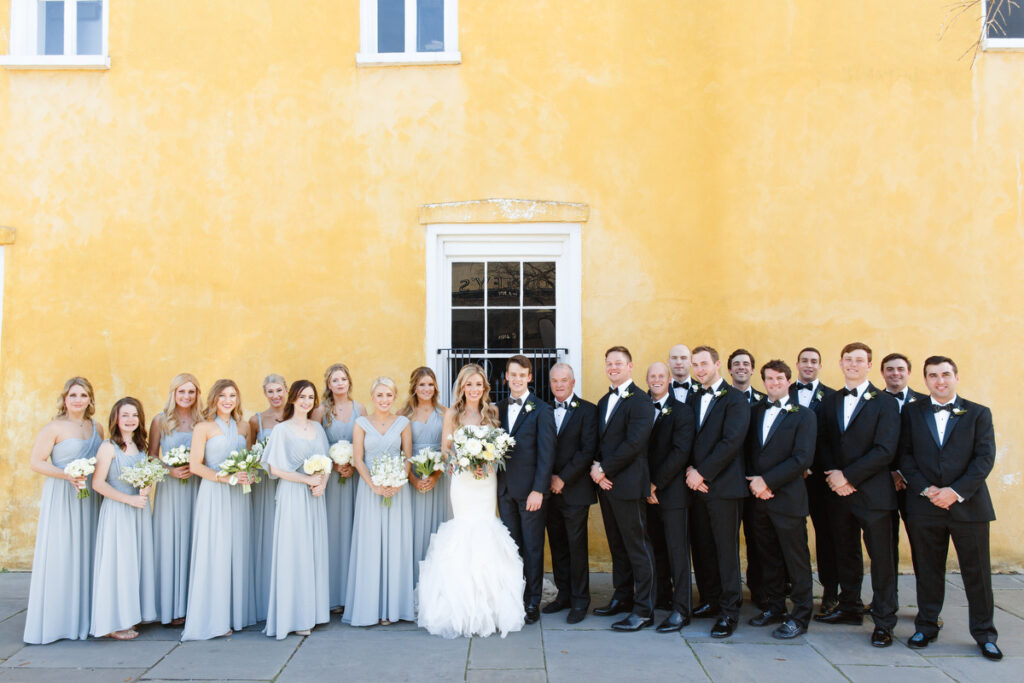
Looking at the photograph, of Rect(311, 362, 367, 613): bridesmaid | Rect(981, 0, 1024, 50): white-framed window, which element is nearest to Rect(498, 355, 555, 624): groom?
Rect(311, 362, 367, 613): bridesmaid

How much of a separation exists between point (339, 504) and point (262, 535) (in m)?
0.64

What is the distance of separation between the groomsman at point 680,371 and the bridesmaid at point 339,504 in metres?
2.69

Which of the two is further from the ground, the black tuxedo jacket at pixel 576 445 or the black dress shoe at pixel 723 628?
the black tuxedo jacket at pixel 576 445

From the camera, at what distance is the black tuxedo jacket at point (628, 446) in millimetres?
5961

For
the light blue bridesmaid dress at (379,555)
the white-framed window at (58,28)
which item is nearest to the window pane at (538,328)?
the light blue bridesmaid dress at (379,555)

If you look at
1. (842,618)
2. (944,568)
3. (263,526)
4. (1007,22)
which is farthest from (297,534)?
(1007,22)

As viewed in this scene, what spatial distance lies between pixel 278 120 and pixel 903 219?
6100mm

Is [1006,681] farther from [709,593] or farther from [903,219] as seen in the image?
[903,219]

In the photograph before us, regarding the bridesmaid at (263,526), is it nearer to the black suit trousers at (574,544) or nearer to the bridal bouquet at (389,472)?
the bridal bouquet at (389,472)

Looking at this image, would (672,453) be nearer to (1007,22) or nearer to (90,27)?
(1007,22)

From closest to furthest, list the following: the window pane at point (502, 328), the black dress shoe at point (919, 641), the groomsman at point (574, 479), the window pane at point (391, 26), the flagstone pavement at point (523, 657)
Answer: the flagstone pavement at point (523, 657) → the black dress shoe at point (919, 641) → the groomsman at point (574, 479) → the window pane at point (502, 328) → the window pane at point (391, 26)

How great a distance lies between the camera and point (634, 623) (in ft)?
19.6

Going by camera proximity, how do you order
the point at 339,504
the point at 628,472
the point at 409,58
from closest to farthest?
the point at 628,472 → the point at 339,504 → the point at 409,58

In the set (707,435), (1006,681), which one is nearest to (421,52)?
(707,435)
